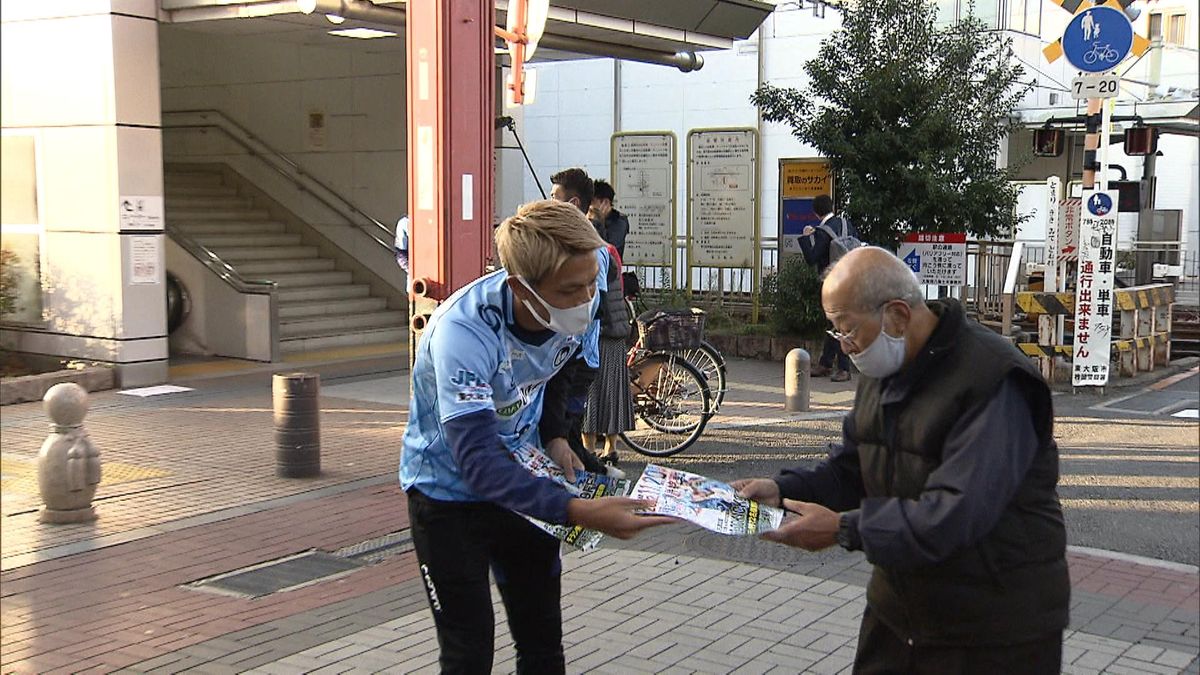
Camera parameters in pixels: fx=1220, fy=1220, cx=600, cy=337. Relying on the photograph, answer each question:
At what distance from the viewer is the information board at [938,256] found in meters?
13.4

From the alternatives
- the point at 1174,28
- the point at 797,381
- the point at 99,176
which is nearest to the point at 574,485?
the point at 1174,28

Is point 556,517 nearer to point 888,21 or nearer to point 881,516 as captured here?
point 881,516

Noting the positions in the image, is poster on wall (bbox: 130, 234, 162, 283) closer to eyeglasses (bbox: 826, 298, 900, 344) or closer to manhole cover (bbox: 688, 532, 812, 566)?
manhole cover (bbox: 688, 532, 812, 566)

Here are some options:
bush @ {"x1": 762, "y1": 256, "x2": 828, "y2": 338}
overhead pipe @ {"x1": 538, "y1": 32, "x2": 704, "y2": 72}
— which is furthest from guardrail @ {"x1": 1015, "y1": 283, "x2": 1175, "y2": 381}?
overhead pipe @ {"x1": 538, "y1": 32, "x2": 704, "y2": 72}

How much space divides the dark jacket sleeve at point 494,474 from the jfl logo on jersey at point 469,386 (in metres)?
0.04

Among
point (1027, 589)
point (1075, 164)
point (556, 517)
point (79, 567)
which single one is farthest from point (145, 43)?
point (1075, 164)

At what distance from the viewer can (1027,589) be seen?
2770mm

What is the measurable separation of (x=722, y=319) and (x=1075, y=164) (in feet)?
54.9

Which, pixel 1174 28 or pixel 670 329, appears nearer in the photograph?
pixel 1174 28

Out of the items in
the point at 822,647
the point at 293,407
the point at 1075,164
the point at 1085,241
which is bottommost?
the point at 822,647

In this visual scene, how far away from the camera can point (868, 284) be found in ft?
9.11

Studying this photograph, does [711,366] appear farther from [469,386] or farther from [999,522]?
[999,522]

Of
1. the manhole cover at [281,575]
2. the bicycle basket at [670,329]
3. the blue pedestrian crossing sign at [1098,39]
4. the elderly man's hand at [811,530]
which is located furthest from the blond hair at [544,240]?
the blue pedestrian crossing sign at [1098,39]

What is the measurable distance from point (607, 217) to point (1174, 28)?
14.3 ft
